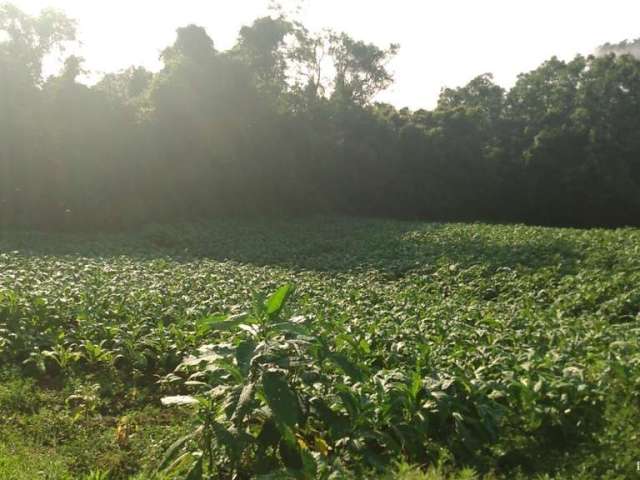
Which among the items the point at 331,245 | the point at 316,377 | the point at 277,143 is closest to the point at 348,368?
the point at 316,377

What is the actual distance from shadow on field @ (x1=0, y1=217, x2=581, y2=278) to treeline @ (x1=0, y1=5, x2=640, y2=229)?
277 centimetres

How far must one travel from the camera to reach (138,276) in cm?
961

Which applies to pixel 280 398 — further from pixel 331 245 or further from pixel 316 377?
pixel 331 245

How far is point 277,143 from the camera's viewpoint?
25266mm

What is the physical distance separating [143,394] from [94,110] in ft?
61.7

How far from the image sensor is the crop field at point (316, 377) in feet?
9.37

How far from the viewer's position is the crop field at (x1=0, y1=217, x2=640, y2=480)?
2857mm

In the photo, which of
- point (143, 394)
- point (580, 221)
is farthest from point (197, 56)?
point (143, 394)

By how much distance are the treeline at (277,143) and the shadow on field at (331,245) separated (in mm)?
2772

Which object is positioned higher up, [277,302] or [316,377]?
[277,302]

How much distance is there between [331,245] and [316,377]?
13.6 metres

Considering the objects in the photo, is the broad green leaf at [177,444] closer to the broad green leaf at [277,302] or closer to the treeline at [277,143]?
the broad green leaf at [277,302]

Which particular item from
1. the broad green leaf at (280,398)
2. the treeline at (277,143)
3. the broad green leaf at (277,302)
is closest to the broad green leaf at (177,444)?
the broad green leaf at (280,398)

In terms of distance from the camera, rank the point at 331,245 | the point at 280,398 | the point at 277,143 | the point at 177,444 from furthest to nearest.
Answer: the point at 277,143, the point at 331,245, the point at 177,444, the point at 280,398
